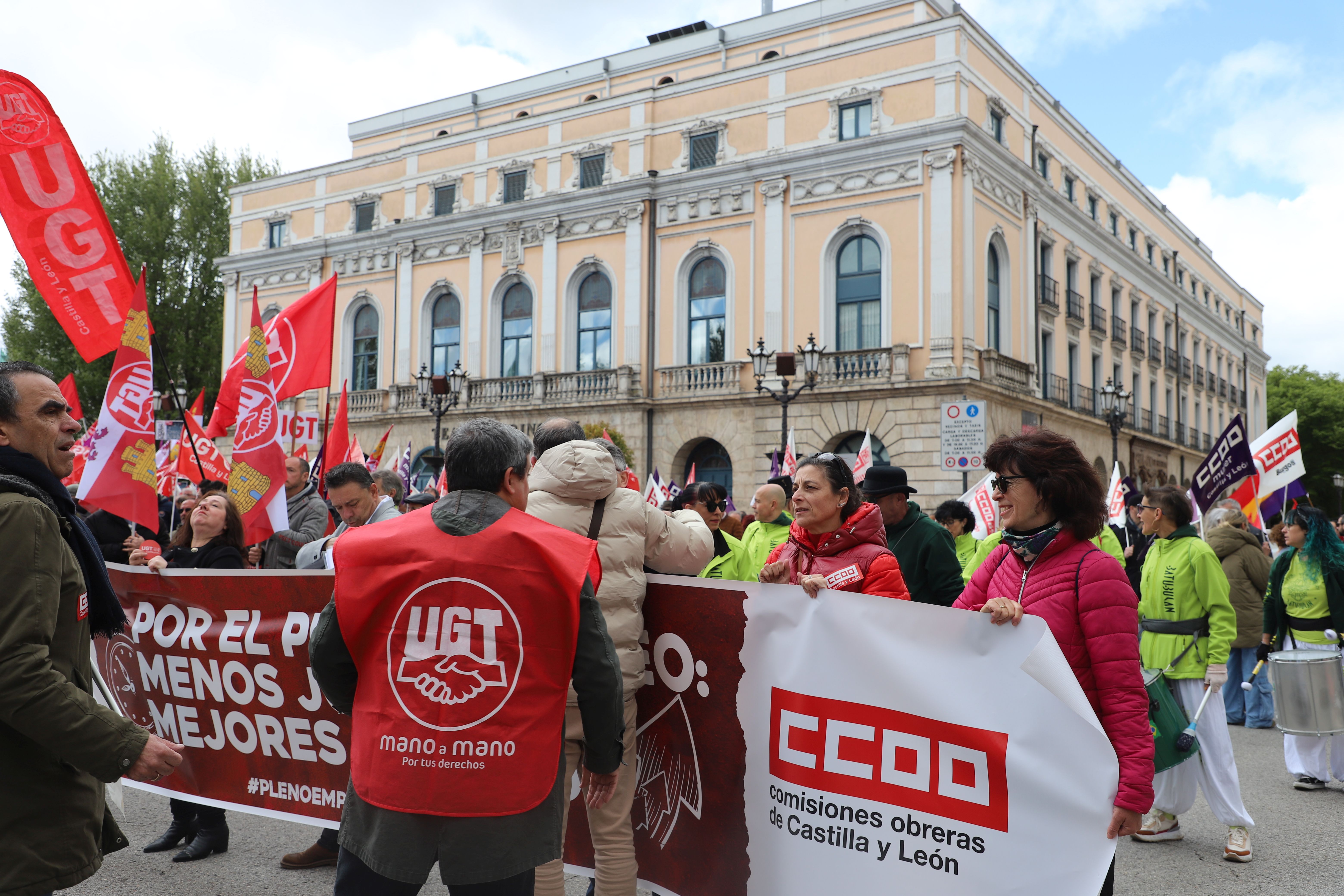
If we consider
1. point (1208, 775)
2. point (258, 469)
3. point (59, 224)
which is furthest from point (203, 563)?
point (1208, 775)

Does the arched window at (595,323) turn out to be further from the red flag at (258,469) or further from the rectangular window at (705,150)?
the red flag at (258,469)

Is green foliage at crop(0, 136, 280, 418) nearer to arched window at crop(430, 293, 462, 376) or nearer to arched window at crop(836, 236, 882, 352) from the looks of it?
arched window at crop(430, 293, 462, 376)

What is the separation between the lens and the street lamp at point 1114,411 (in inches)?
946

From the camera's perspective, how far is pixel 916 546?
5504 mm

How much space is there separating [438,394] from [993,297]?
49.3ft

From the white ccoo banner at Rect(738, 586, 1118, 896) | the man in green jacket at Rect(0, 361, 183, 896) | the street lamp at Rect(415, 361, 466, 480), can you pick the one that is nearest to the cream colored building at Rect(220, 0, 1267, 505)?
the street lamp at Rect(415, 361, 466, 480)

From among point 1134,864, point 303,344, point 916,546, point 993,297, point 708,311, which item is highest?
point 993,297

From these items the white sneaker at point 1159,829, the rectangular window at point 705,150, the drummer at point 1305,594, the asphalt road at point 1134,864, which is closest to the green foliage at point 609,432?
the rectangular window at point 705,150

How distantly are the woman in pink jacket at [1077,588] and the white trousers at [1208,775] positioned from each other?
240 cm

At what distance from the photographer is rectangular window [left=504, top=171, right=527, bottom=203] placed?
30891 millimetres

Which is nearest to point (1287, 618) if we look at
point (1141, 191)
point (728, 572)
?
point (728, 572)

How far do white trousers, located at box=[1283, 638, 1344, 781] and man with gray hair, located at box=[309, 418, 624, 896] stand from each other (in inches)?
253

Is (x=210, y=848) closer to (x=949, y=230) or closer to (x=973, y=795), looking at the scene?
(x=973, y=795)

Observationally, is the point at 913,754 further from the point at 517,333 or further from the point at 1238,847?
the point at 517,333
